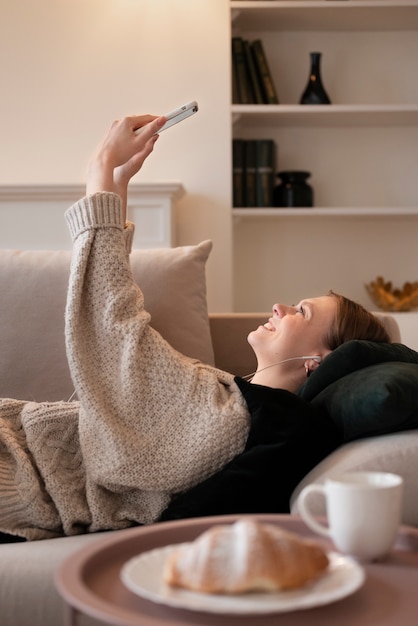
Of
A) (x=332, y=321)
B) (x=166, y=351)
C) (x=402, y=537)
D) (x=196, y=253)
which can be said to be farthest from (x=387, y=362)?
(x=196, y=253)

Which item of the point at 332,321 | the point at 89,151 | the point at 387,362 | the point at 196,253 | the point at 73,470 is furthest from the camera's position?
the point at 89,151

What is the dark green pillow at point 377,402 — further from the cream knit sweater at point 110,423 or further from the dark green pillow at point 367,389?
the cream knit sweater at point 110,423

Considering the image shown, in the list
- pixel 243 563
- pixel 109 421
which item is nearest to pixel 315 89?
pixel 109 421

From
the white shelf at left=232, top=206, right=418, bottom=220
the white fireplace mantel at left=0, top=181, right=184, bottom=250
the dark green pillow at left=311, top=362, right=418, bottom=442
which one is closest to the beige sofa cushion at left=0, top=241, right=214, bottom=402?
the dark green pillow at left=311, top=362, right=418, bottom=442

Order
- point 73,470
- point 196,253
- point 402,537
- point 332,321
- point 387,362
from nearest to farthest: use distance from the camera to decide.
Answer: point 402,537, point 387,362, point 73,470, point 332,321, point 196,253

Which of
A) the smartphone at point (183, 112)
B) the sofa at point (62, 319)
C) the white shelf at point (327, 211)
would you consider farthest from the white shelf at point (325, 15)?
the smartphone at point (183, 112)

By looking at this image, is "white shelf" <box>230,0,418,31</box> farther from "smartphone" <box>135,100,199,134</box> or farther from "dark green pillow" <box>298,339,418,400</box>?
"dark green pillow" <box>298,339,418,400</box>

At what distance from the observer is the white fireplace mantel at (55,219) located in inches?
141

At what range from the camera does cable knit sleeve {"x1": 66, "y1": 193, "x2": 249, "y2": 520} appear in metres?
1.61

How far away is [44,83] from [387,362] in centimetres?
254

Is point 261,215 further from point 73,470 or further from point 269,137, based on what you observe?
point 73,470

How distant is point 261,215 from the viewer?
3766 mm

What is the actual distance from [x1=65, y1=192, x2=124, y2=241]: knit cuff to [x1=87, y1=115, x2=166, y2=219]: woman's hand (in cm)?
10

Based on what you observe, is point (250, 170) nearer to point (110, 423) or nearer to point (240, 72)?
point (240, 72)
